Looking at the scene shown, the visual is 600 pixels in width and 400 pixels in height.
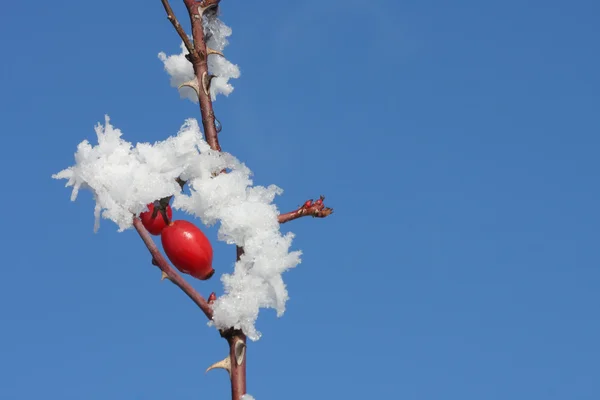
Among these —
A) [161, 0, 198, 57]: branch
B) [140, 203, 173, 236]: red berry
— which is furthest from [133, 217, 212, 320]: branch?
[161, 0, 198, 57]: branch

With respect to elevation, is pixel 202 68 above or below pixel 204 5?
below

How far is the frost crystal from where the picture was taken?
135 inches

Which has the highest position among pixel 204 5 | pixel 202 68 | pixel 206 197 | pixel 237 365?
pixel 204 5

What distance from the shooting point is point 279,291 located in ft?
11.4

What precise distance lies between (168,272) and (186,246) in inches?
9.6

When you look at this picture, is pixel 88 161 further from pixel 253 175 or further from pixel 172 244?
pixel 253 175

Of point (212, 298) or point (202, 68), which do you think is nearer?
point (212, 298)

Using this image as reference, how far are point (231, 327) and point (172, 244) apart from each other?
0.50 metres

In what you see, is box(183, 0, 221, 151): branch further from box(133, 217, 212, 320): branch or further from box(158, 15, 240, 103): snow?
box(133, 217, 212, 320): branch

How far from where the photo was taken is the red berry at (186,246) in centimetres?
365

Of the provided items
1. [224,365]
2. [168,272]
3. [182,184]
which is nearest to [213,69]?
[182,184]

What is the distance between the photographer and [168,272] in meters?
3.42

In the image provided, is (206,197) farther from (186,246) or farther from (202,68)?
(202,68)

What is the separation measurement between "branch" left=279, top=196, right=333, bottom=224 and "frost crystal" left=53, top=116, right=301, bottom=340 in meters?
0.22
